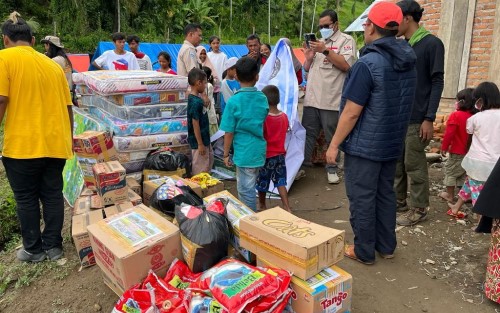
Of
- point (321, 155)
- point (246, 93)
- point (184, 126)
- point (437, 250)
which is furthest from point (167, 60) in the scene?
point (437, 250)

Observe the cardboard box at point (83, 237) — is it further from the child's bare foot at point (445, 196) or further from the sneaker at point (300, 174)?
the child's bare foot at point (445, 196)

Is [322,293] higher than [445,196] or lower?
higher

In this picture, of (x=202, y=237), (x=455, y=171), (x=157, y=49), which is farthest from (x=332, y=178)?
Result: (x=157, y=49)

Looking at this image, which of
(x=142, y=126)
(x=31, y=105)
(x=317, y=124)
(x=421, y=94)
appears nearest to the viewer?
(x=31, y=105)

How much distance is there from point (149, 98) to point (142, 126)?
36 cm

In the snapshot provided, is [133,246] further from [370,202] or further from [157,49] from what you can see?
[157,49]

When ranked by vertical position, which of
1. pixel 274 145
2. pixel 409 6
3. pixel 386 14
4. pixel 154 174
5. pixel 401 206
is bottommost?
pixel 401 206

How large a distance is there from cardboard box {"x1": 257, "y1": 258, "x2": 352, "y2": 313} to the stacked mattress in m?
2.89

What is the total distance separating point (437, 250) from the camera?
3672 millimetres

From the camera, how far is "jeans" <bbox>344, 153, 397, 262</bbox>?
315 cm

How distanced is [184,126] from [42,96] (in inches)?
75.0

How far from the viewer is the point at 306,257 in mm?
2320

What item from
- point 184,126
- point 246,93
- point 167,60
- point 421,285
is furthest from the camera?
point 167,60

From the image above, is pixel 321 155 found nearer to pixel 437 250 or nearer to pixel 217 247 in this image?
pixel 437 250
